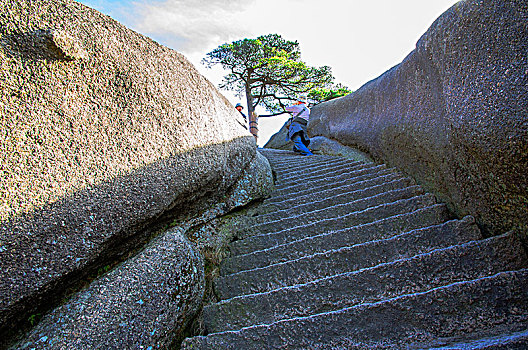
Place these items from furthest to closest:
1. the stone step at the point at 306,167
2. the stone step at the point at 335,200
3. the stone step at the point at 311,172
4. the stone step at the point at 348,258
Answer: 1. the stone step at the point at 306,167
2. the stone step at the point at 311,172
3. the stone step at the point at 335,200
4. the stone step at the point at 348,258

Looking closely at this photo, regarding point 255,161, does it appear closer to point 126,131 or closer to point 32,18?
point 126,131

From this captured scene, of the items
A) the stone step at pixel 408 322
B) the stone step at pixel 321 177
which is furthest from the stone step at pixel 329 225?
the stone step at pixel 321 177

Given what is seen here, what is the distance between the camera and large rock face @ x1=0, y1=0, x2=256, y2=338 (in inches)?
49.8

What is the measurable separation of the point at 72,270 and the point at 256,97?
1319cm

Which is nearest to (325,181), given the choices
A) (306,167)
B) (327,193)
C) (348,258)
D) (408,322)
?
(327,193)

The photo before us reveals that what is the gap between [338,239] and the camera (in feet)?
7.01

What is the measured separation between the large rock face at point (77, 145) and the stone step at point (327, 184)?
53.2 inches

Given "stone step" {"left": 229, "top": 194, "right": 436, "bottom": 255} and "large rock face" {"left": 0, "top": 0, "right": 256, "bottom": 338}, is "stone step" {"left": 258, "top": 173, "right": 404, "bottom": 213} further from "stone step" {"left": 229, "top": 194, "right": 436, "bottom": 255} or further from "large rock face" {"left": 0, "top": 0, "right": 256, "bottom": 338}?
"large rock face" {"left": 0, "top": 0, "right": 256, "bottom": 338}

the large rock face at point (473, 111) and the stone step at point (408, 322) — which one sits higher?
the large rock face at point (473, 111)

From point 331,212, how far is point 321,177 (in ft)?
3.86

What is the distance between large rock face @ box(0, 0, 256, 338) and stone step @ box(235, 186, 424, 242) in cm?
81

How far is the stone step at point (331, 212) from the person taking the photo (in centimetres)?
258

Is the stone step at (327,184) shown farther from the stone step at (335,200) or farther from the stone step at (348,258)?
the stone step at (348,258)

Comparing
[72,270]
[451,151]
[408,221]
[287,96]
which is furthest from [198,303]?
[287,96]
